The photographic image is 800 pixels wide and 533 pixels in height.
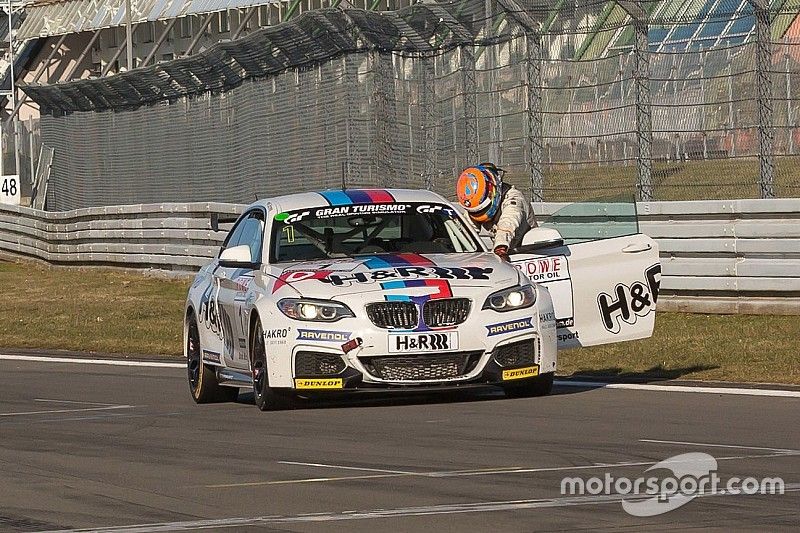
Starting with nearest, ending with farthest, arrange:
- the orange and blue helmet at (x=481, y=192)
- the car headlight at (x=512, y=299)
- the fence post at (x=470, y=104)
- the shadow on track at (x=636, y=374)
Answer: the car headlight at (x=512, y=299) < the orange and blue helmet at (x=481, y=192) < the shadow on track at (x=636, y=374) < the fence post at (x=470, y=104)

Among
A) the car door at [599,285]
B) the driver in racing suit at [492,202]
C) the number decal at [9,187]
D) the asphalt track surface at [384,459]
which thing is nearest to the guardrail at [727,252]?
the car door at [599,285]

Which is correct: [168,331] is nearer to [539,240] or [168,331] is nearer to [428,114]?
[428,114]

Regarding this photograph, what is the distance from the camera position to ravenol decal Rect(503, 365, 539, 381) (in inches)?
442

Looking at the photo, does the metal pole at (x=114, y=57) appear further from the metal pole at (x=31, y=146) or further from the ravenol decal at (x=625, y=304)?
the ravenol decal at (x=625, y=304)

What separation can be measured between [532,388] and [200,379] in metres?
2.50

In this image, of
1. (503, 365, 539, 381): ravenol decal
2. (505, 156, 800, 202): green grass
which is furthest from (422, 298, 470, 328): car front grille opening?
(505, 156, 800, 202): green grass

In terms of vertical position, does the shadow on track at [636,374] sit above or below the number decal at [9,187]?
below

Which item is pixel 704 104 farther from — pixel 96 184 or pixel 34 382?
pixel 96 184

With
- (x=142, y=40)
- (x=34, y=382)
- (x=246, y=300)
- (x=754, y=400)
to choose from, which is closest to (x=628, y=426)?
(x=754, y=400)

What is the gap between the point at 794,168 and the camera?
16.7 m

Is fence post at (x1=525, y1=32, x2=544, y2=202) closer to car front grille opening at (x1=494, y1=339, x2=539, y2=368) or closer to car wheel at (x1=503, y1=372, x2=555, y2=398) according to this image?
car wheel at (x1=503, y1=372, x2=555, y2=398)

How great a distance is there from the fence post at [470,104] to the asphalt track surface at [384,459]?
309 inches

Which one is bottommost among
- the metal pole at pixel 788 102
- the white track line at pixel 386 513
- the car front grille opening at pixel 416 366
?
the white track line at pixel 386 513

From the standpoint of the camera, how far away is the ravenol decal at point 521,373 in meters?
11.2
